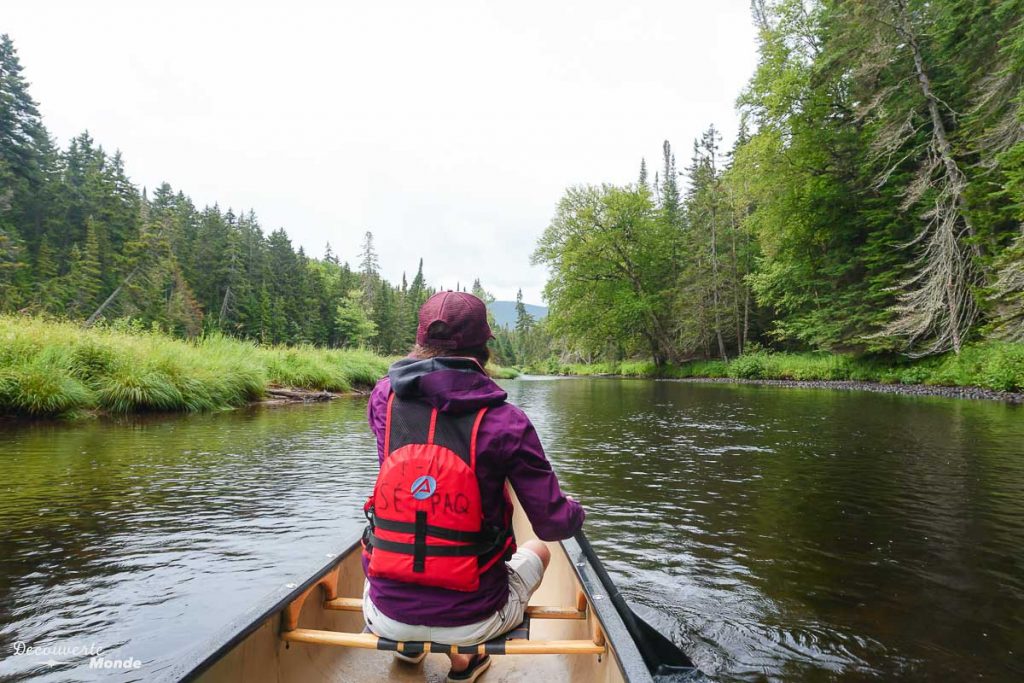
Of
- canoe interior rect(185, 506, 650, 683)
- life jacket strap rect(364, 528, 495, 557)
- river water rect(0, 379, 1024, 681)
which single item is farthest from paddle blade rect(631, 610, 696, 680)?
life jacket strap rect(364, 528, 495, 557)

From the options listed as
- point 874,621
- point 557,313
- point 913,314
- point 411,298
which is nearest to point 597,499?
point 874,621

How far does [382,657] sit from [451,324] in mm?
1827

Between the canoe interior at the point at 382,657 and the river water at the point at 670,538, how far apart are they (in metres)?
0.30

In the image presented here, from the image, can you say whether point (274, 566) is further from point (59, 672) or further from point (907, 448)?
point (907, 448)

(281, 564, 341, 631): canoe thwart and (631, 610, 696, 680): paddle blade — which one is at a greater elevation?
(281, 564, 341, 631): canoe thwart

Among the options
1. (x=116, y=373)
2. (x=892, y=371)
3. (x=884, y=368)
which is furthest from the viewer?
(x=884, y=368)

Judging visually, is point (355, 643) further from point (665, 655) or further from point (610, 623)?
point (665, 655)

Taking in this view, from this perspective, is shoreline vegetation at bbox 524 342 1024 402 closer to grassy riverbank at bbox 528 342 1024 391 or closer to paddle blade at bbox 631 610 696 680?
grassy riverbank at bbox 528 342 1024 391

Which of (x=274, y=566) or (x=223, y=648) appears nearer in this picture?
(x=223, y=648)

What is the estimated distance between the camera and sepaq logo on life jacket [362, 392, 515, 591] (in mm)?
1812

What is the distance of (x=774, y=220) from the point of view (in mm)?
23578

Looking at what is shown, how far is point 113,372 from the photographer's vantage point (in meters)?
11.1

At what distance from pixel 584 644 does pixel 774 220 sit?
25.4m

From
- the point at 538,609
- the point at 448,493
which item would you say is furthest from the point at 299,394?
the point at 448,493
